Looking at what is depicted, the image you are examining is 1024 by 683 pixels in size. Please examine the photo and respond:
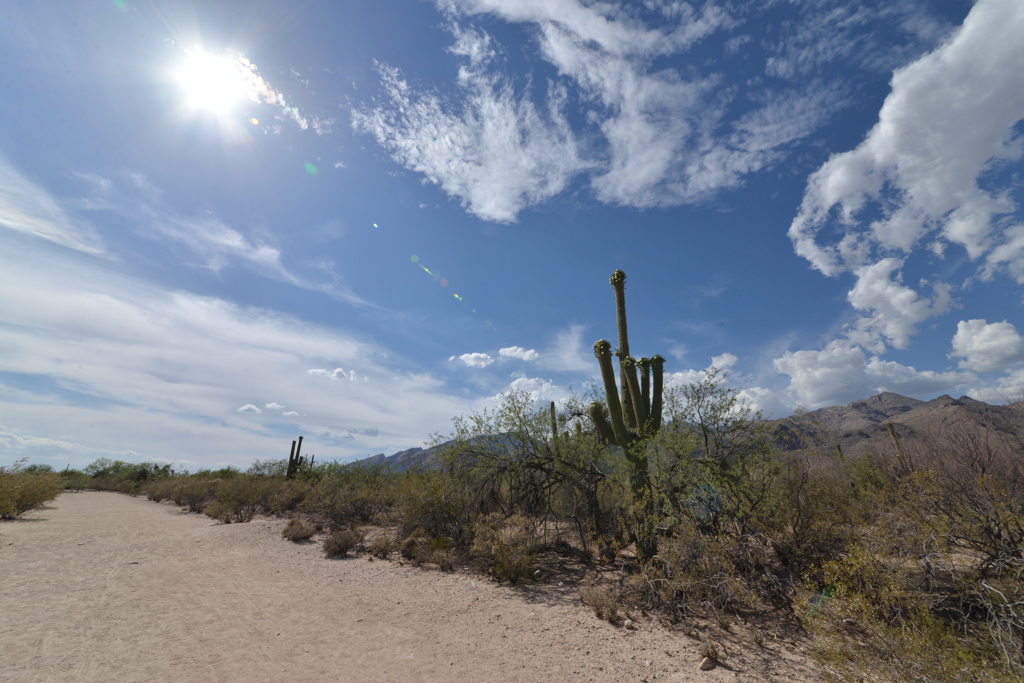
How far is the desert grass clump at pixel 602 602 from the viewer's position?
24.5 ft

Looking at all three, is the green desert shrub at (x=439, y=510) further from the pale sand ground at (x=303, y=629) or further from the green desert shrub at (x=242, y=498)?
the green desert shrub at (x=242, y=498)

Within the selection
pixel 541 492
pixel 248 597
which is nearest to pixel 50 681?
pixel 248 597

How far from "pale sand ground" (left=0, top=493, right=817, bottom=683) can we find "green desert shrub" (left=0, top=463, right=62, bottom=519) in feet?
23.6

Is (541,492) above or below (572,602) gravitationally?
above

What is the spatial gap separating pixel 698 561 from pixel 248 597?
392 inches

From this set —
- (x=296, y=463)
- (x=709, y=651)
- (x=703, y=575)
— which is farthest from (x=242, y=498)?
(x=709, y=651)

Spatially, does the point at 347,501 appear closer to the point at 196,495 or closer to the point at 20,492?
the point at 20,492

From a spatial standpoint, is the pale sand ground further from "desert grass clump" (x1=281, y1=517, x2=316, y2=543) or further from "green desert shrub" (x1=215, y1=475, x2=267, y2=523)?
"green desert shrub" (x1=215, y1=475, x2=267, y2=523)

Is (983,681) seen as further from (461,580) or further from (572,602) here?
(461,580)

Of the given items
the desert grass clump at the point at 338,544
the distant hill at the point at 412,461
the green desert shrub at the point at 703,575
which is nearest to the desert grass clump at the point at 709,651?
the green desert shrub at the point at 703,575

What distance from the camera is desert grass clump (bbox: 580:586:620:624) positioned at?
24.5ft

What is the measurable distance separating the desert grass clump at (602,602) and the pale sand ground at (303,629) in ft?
0.95

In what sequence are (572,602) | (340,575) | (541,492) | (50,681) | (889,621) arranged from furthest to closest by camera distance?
(541,492), (340,575), (572,602), (889,621), (50,681)

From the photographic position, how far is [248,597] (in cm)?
903
